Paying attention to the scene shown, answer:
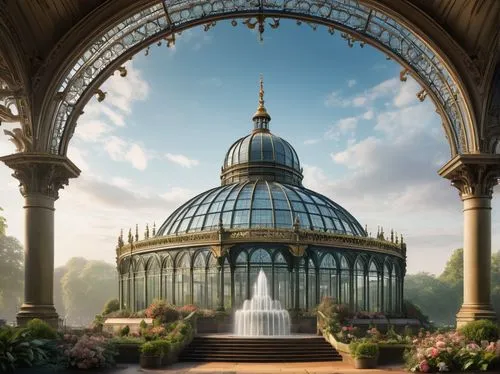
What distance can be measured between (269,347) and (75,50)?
14.8 metres

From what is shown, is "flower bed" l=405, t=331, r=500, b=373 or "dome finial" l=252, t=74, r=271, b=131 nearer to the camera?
"flower bed" l=405, t=331, r=500, b=373

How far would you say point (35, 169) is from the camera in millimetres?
17359

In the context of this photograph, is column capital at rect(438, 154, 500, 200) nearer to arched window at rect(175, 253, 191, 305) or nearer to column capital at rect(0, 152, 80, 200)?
column capital at rect(0, 152, 80, 200)

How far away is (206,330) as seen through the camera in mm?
33688

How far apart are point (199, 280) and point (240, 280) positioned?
280 cm

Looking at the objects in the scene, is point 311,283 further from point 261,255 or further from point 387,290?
point 387,290

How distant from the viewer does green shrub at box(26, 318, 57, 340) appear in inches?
631

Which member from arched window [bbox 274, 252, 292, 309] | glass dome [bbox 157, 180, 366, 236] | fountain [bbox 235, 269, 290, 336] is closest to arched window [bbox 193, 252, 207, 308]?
glass dome [bbox 157, 180, 366, 236]

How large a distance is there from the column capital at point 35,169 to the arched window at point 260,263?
20.4 metres

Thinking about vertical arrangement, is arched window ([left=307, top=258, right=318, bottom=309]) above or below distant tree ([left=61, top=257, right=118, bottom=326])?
above

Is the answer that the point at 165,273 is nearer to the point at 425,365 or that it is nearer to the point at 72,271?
the point at 425,365

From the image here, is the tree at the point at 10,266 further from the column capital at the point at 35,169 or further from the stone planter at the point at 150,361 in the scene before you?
the column capital at the point at 35,169

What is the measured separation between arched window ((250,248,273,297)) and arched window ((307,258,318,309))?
252cm

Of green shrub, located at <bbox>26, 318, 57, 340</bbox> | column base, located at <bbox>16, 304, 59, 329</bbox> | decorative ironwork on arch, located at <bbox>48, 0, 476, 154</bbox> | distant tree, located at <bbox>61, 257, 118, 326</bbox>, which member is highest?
decorative ironwork on arch, located at <bbox>48, 0, 476, 154</bbox>
